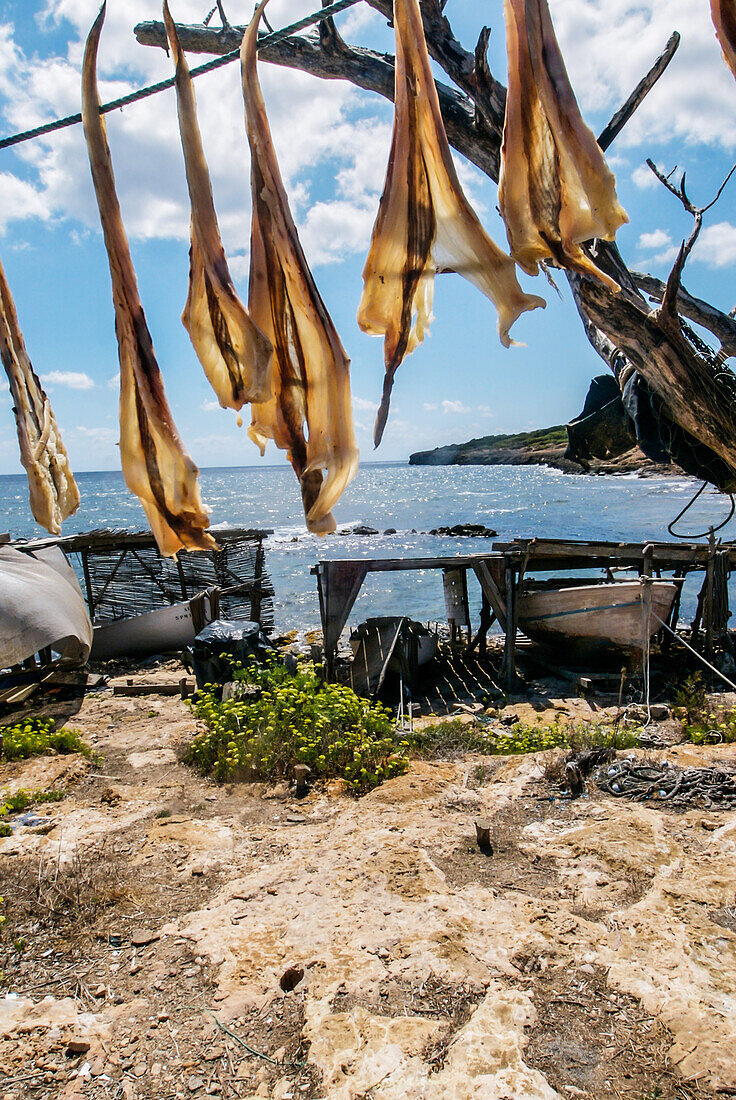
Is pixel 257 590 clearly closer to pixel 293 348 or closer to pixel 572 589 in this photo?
pixel 572 589

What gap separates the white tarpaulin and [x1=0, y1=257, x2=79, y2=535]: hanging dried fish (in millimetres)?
8943

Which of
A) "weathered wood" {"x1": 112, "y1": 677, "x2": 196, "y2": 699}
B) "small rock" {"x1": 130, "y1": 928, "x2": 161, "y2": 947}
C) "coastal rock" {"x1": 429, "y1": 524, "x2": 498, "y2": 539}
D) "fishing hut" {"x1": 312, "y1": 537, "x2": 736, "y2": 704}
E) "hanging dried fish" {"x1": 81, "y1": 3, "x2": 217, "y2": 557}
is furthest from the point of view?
"coastal rock" {"x1": 429, "y1": 524, "x2": 498, "y2": 539}

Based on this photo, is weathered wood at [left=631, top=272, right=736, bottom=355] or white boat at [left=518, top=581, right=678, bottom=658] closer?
weathered wood at [left=631, top=272, right=736, bottom=355]

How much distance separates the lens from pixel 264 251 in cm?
186

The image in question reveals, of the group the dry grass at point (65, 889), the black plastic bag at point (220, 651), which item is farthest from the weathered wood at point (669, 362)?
the black plastic bag at point (220, 651)

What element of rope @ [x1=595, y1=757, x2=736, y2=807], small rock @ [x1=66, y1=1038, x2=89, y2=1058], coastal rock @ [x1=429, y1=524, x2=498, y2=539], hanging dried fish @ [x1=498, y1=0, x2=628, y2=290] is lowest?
coastal rock @ [x1=429, y1=524, x2=498, y2=539]

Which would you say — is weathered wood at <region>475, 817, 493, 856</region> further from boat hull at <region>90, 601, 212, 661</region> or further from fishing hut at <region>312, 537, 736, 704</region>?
boat hull at <region>90, 601, 212, 661</region>

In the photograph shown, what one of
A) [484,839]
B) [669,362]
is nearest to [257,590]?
[484,839]

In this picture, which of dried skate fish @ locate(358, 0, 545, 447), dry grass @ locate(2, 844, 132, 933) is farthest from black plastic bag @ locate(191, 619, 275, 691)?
dried skate fish @ locate(358, 0, 545, 447)

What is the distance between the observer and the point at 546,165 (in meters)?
1.91

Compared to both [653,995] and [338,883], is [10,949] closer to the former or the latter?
[338,883]

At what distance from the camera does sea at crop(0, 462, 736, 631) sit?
32.6 meters

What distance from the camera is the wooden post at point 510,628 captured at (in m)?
14.7

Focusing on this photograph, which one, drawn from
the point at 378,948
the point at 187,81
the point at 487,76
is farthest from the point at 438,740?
the point at 187,81
